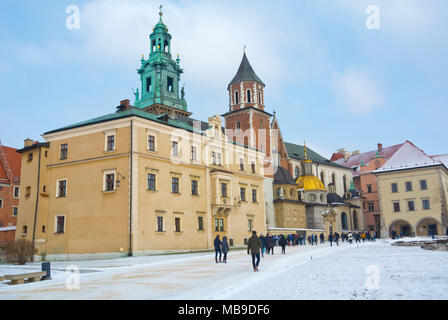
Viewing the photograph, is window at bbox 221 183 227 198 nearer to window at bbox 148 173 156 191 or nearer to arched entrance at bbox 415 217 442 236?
window at bbox 148 173 156 191

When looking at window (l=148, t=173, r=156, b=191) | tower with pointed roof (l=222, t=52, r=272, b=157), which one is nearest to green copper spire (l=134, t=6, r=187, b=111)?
tower with pointed roof (l=222, t=52, r=272, b=157)

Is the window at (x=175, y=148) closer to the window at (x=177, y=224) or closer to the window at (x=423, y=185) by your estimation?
the window at (x=177, y=224)

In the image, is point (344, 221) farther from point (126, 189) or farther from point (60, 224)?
point (60, 224)

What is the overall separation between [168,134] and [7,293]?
83.1ft

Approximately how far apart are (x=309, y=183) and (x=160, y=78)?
3168 cm

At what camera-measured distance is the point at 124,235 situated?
3309cm

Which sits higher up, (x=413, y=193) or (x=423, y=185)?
(x=423, y=185)

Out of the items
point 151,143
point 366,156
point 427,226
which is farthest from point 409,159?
point 151,143

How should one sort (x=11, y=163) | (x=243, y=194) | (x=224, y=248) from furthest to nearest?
(x=11, y=163), (x=243, y=194), (x=224, y=248)

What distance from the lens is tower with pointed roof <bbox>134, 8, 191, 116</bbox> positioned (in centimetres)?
6756

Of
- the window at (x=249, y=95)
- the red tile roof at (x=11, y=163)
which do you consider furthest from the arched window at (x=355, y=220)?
the red tile roof at (x=11, y=163)

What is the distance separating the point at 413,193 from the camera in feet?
225

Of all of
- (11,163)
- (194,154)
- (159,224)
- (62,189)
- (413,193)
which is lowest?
(159,224)
